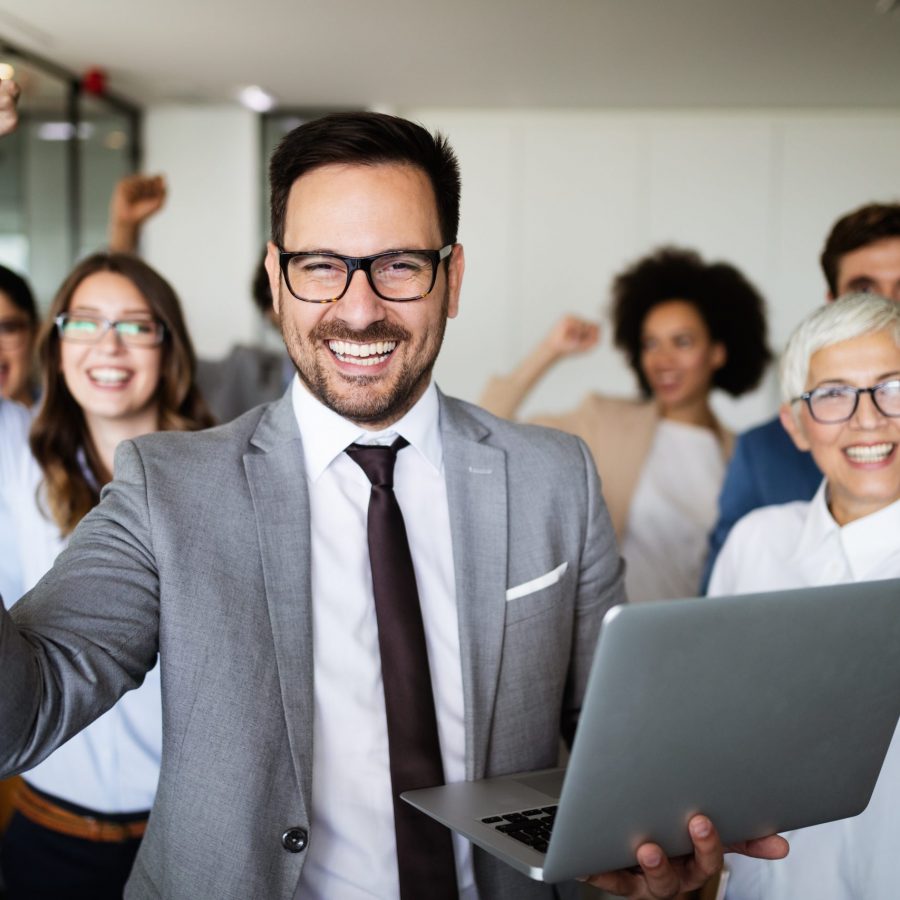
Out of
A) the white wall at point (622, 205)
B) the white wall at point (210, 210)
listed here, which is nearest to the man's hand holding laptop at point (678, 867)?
the white wall at point (622, 205)

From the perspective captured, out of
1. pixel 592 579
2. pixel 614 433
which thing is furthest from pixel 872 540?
pixel 614 433

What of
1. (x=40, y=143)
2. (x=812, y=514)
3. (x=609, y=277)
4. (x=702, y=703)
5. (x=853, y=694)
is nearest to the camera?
(x=702, y=703)

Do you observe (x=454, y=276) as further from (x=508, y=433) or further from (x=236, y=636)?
(x=236, y=636)

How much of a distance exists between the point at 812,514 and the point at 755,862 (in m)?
0.67

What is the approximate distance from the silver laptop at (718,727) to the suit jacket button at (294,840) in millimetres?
185

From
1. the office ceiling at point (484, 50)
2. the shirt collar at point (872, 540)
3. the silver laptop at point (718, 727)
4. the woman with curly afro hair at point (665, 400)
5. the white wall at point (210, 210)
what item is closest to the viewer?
the silver laptop at point (718, 727)

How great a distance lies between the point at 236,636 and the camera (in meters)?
1.37

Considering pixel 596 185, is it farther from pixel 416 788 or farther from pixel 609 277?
pixel 416 788

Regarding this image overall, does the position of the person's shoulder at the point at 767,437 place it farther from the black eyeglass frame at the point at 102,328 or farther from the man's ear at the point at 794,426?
the black eyeglass frame at the point at 102,328

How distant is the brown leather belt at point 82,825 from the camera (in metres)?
2.00

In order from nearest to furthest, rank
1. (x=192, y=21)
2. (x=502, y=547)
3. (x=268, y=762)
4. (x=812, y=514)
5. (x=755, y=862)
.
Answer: (x=268, y=762), (x=502, y=547), (x=755, y=862), (x=812, y=514), (x=192, y=21)

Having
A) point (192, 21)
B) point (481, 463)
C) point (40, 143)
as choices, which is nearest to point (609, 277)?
point (192, 21)

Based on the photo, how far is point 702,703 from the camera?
1.09 metres

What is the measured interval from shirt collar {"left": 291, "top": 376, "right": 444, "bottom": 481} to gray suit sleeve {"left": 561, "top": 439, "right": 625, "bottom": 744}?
0.90 feet
